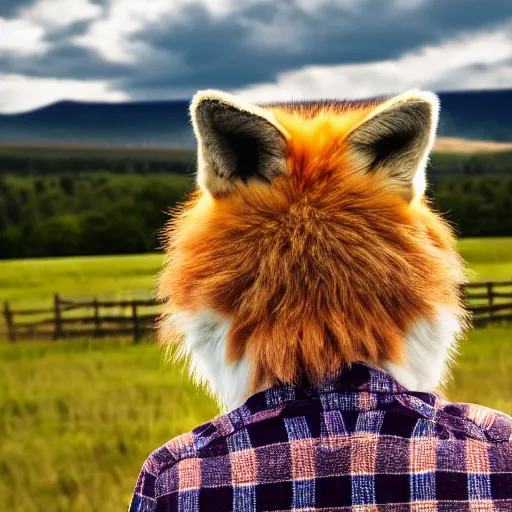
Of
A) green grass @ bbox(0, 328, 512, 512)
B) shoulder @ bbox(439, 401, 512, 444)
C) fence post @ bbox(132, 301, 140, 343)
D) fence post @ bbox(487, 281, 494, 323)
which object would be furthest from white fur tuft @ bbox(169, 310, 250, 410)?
fence post @ bbox(487, 281, 494, 323)

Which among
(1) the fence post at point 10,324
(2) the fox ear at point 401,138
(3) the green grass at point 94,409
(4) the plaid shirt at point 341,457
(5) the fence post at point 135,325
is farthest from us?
(1) the fence post at point 10,324

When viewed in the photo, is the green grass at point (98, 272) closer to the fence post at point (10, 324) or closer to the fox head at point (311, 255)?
the fence post at point (10, 324)

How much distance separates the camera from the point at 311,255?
2035mm

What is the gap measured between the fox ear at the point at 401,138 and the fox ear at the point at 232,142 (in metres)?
0.29

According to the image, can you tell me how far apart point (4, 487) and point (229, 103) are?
301 inches

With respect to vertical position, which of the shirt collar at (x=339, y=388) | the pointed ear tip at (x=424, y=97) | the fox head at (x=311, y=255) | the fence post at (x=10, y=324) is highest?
the pointed ear tip at (x=424, y=97)

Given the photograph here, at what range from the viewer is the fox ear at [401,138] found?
2070 mm

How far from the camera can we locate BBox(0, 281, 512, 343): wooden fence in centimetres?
1831

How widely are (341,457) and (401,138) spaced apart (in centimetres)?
109

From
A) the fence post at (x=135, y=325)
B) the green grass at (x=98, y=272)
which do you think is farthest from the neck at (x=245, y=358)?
the green grass at (x=98, y=272)

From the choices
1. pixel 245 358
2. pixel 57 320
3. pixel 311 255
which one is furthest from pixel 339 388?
pixel 57 320

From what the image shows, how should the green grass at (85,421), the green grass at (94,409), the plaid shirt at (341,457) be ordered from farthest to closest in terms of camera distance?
the green grass at (94,409), the green grass at (85,421), the plaid shirt at (341,457)

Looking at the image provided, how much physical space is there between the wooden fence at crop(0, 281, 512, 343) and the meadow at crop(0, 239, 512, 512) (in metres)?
0.43

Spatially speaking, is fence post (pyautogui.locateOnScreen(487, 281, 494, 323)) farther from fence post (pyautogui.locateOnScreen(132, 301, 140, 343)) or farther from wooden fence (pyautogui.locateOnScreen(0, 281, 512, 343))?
fence post (pyautogui.locateOnScreen(132, 301, 140, 343))
